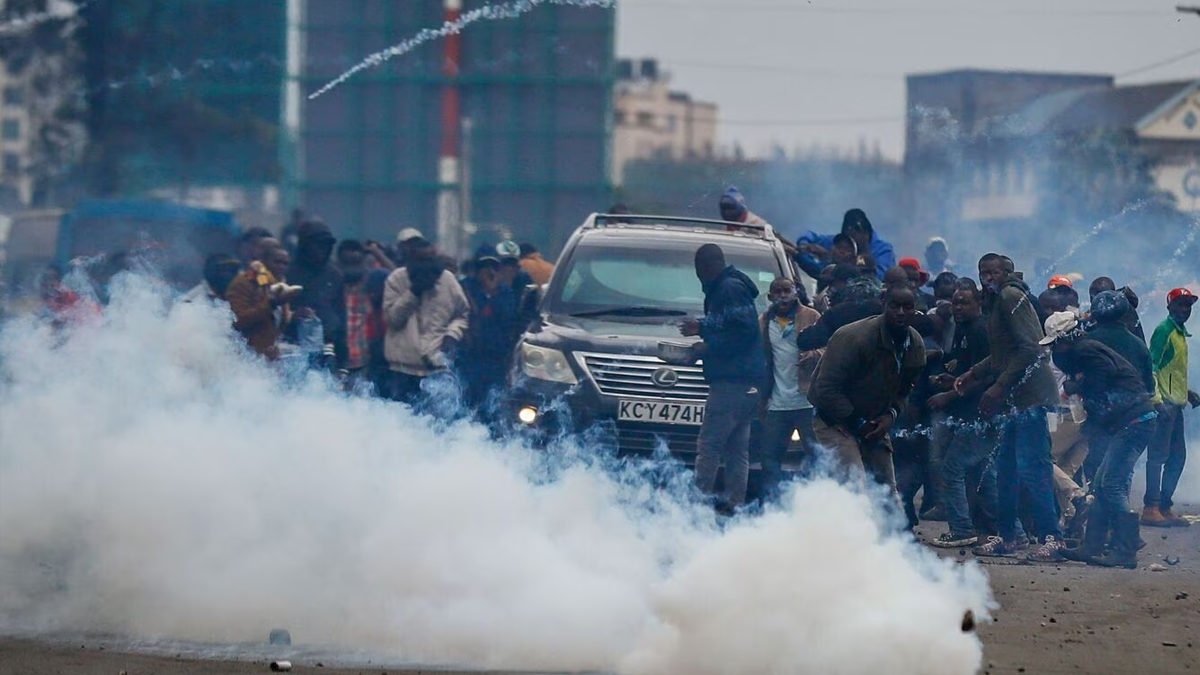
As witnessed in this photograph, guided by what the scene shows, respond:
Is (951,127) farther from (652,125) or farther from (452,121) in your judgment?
(652,125)

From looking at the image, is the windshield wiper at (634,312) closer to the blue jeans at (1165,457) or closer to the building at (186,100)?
the blue jeans at (1165,457)

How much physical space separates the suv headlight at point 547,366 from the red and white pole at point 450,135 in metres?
10.3

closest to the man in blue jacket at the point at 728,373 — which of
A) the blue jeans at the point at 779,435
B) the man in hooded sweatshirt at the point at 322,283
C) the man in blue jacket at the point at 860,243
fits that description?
the blue jeans at the point at 779,435

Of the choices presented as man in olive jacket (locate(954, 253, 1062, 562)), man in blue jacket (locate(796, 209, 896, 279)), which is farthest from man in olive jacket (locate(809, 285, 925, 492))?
man in blue jacket (locate(796, 209, 896, 279))

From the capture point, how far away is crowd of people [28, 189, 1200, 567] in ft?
29.7

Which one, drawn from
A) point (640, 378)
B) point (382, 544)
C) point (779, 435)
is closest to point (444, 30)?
point (640, 378)

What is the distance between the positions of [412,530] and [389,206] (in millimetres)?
15095

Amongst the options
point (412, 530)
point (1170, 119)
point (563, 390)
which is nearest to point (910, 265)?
point (563, 390)

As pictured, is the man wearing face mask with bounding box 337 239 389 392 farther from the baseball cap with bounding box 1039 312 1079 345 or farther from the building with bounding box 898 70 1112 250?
the building with bounding box 898 70 1112 250

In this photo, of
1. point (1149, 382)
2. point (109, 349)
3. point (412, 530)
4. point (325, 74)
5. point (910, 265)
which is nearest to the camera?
point (412, 530)

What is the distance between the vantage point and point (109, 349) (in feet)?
28.3

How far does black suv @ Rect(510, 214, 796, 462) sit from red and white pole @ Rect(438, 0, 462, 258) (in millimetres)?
9297

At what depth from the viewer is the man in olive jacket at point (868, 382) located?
8.76 metres

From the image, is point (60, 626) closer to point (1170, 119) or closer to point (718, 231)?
point (718, 231)
